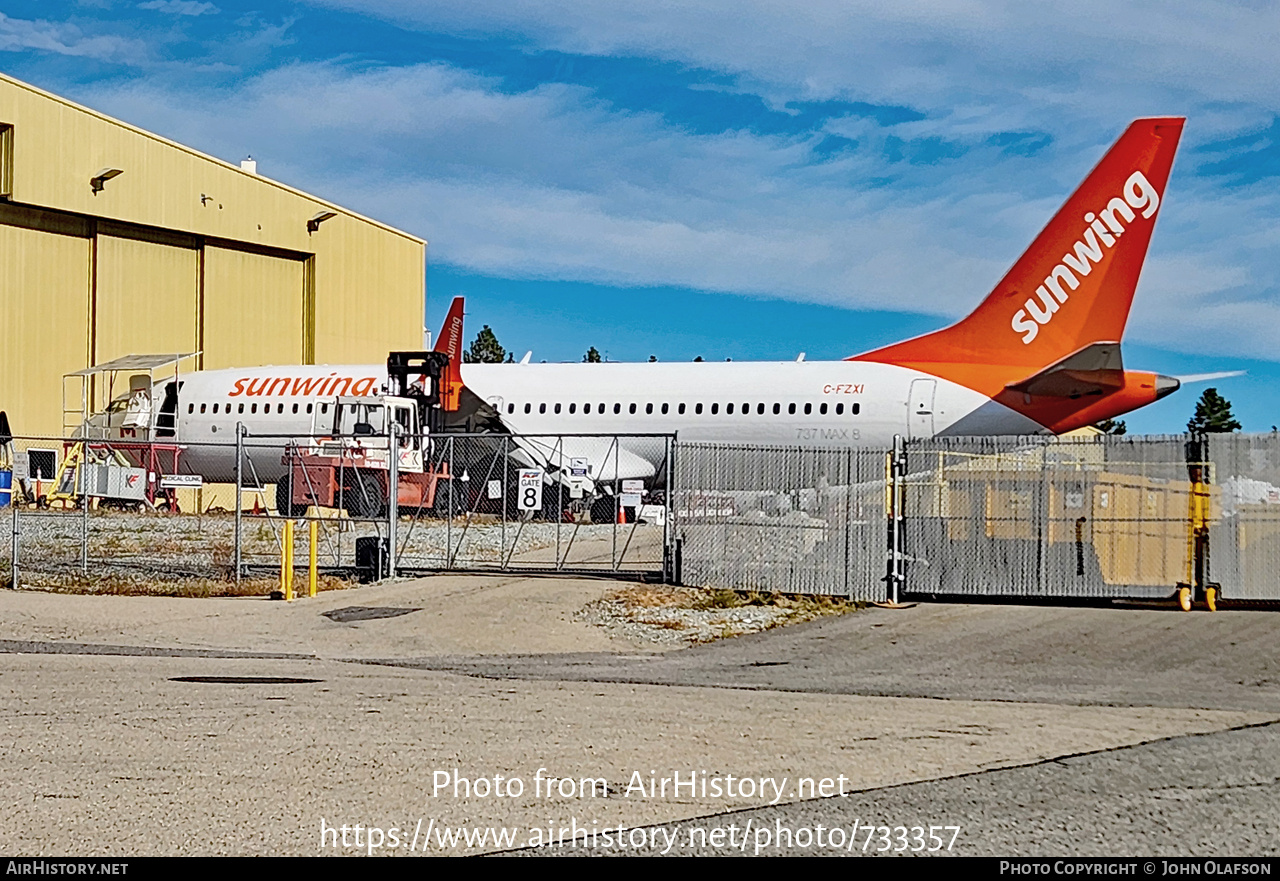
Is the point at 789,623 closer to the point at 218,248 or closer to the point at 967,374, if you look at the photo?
the point at 967,374

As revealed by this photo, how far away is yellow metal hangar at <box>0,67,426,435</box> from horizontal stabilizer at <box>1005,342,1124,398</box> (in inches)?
873

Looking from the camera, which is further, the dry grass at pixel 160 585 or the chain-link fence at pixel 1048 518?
the dry grass at pixel 160 585

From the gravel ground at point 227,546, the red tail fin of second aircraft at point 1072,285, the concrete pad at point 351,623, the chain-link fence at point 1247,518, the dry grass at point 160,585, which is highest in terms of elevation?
the red tail fin of second aircraft at point 1072,285

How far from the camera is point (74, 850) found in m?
5.94

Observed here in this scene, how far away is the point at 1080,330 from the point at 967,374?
2.23 metres

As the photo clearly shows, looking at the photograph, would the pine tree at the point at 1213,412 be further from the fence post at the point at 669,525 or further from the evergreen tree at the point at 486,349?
the fence post at the point at 669,525

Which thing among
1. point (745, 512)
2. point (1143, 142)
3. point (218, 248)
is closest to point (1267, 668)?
point (745, 512)

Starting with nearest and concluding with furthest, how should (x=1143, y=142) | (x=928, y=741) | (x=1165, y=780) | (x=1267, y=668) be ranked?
(x=1165, y=780), (x=928, y=741), (x=1267, y=668), (x=1143, y=142)

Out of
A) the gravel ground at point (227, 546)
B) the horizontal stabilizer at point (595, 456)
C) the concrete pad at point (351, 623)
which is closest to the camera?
the concrete pad at point (351, 623)

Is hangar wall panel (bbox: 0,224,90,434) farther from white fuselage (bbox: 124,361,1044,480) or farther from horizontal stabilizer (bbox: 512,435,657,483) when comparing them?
horizontal stabilizer (bbox: 512,435,657,483)

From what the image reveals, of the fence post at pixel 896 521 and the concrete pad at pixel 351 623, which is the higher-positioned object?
the fence post at pixel 896 521

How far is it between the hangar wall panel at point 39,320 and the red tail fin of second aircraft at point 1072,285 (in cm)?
2019

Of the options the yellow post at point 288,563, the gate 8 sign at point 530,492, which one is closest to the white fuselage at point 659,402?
the gate 8 sign at point 530,492

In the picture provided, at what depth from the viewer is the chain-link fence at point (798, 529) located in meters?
18.3
